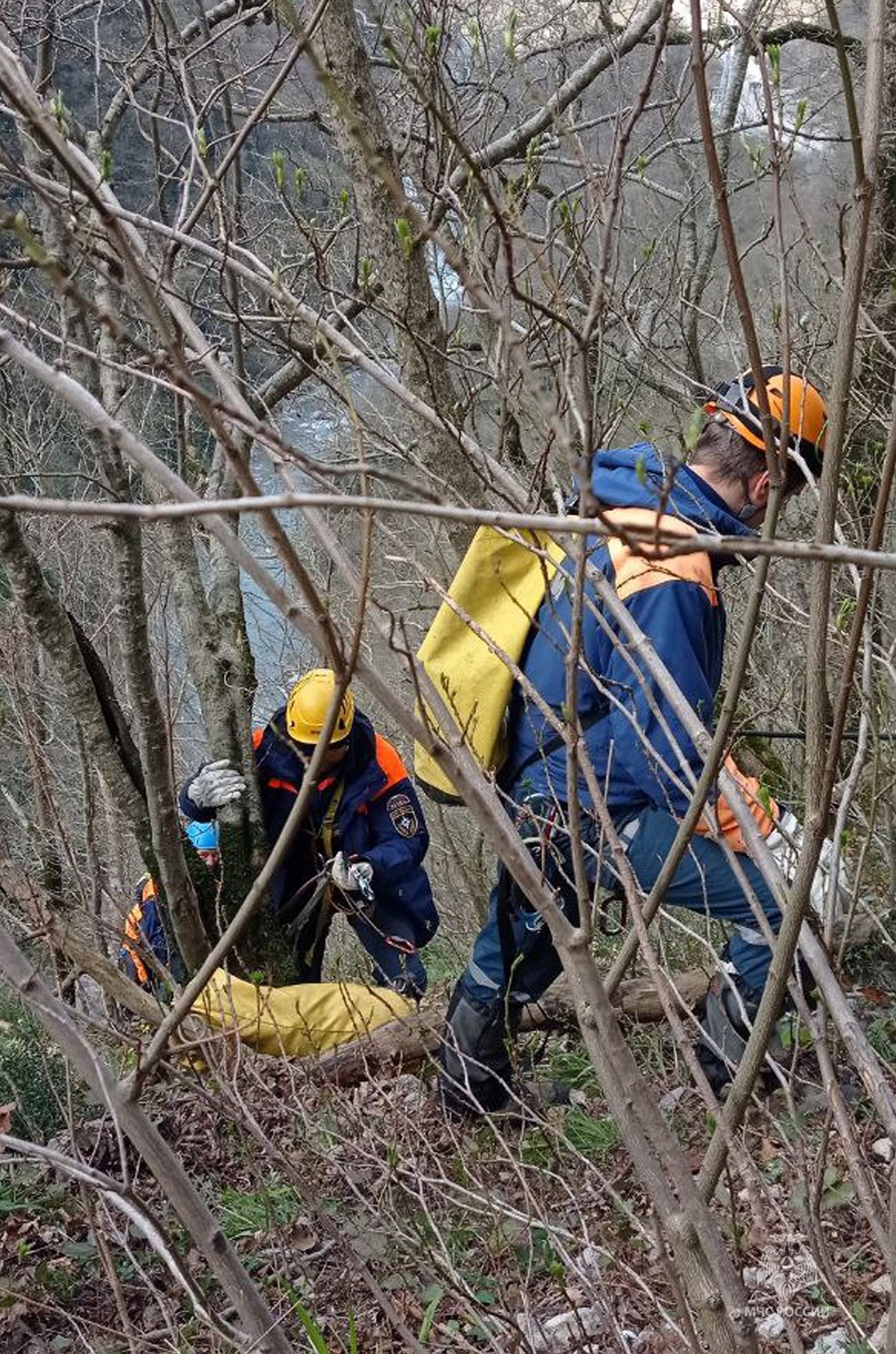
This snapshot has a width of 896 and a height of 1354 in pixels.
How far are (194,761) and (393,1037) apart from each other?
11.2 metres

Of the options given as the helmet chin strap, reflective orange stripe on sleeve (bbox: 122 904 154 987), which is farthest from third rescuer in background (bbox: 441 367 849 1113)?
reflective orange stripe on sleeve (bbox: 122 904 154 987)

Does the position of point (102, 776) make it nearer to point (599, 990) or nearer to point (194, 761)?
point (599, 990)

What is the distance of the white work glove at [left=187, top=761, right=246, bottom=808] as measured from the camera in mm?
4273

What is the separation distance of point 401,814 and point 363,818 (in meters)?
0.16

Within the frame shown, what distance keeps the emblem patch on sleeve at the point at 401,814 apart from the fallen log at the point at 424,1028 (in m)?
0.78

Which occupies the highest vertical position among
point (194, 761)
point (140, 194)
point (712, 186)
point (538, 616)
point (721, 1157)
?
point (140, 194)

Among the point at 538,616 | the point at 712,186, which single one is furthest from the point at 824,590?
the point at 538,616

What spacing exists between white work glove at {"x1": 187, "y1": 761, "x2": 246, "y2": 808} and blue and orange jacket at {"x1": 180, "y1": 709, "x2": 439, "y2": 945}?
24 centimetres

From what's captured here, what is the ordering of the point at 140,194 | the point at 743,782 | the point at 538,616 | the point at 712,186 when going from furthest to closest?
1. the point at 140,194
2. the point at 538,616
3. the point at 743,782
4. the point at 712,186

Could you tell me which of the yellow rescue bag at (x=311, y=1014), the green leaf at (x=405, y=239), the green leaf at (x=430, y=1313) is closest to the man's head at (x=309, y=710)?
the yellow rescue bag at (x=311, y=1014)

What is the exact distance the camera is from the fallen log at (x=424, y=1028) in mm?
4016

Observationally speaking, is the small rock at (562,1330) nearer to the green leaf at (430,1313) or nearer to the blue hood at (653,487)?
the green leaf at (430,1313)

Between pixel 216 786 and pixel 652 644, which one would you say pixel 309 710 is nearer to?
pixel 216 786

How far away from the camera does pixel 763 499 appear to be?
9.62ft
